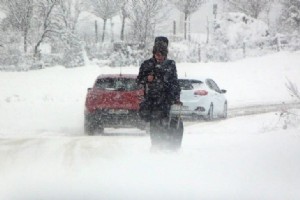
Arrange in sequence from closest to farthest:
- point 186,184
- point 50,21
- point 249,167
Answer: point 186,184 → point 249,167 → point 50,21

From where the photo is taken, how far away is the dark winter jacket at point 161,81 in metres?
7.49

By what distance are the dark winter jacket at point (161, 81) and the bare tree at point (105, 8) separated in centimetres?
113

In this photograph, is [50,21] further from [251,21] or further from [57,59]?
[251,21]

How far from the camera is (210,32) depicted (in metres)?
9.16

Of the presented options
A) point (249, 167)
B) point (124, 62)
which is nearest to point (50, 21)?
point (124, 62)

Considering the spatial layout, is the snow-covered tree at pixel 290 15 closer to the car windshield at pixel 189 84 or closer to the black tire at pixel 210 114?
the car windshield at pixel 189 84

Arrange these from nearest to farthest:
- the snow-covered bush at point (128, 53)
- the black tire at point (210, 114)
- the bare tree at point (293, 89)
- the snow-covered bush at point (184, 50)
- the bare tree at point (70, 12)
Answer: the bare tree at point (70, 12)
the snow-covered bush at point (128, 53)
the bare tree at point (293, 89)
the snow-covered bush at point (184, 50)
the black tire at point (210, 114)

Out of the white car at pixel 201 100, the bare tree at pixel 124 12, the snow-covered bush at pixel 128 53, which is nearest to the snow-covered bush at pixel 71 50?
the snow-covered bush at pixel 128 53

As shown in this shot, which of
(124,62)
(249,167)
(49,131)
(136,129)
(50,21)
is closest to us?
(249,167)

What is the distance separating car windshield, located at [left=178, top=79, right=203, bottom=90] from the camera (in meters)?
11.3

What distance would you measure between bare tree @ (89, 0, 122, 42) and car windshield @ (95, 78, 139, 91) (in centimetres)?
153

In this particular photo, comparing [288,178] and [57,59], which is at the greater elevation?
[57,59]

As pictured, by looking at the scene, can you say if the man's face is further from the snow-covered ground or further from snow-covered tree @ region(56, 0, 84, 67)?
snow-covered tree @ region(56, 0, 84, 67)

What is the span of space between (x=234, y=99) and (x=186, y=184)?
3.99 metres
